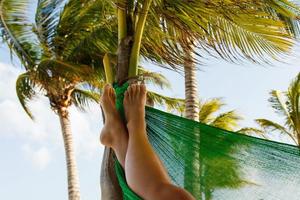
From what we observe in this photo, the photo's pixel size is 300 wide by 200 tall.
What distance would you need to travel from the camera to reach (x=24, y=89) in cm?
603

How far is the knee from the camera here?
105 cm

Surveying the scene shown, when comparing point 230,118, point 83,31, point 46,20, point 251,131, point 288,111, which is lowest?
point 251,131

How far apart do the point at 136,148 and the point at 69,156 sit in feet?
16.1

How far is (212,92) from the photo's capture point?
707 cm

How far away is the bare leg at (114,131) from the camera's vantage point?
139 centimetres

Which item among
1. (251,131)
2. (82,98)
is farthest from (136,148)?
(251,131)

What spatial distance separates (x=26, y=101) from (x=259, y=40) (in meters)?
3.85

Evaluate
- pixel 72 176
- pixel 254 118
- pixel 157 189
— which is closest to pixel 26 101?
pixel 72 176

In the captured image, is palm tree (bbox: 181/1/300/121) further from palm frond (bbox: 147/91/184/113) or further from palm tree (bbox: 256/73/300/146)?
palm tree (bbox: 256/73/300/146)

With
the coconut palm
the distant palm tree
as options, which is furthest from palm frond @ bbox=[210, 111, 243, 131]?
the coconut palm

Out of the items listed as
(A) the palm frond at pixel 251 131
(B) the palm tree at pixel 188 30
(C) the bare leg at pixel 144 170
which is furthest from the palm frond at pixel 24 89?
(C) the bare leg at pixel 144 170

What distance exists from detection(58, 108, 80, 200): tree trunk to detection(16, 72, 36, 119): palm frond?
437 millimetres

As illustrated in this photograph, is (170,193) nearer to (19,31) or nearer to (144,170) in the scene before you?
(144,170)

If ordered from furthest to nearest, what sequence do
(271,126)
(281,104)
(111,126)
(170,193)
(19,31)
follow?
(271,126), (281,104), (19,31), (111,126), (170,193)
